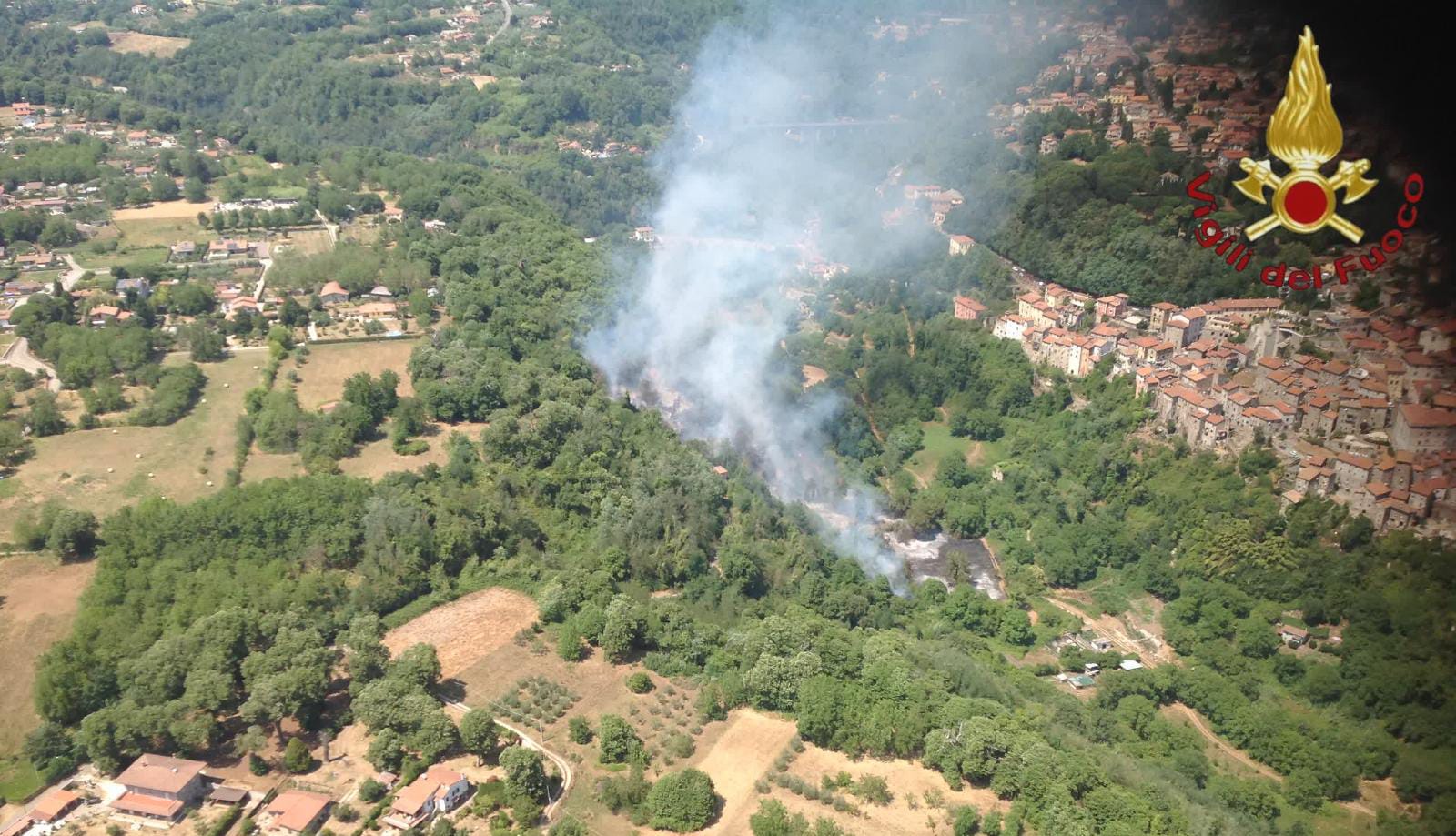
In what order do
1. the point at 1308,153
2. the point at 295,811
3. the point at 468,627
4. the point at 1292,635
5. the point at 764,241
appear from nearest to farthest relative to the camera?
the point at 1308,153 < the point at 295,811 < the point at 468,627 < the point at 1292,635 < the point at 764,241

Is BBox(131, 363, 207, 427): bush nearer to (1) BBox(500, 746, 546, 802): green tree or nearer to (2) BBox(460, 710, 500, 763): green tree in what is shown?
(2) BBox(460, 710, 500, 763): green tree

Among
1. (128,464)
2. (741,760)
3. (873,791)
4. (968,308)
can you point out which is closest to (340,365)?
(128,464)

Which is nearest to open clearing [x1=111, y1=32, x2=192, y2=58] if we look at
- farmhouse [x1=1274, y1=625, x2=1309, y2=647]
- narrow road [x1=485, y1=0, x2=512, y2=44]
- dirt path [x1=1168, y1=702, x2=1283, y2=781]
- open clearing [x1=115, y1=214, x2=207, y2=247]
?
narrow road [x1=485, y1=0, x2=512, y2=44]

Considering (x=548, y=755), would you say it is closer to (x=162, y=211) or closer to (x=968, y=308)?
(x=968, y=308)

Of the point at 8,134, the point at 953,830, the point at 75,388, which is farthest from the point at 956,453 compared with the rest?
the point at 8,134

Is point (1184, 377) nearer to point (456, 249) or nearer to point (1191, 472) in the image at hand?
point (1191, 472)

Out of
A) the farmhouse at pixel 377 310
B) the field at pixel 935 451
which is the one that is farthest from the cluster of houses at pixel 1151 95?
the farmhouse at pixel 377 310

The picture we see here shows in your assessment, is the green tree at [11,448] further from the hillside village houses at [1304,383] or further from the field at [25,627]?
the hillside village houses at [1304,383]
